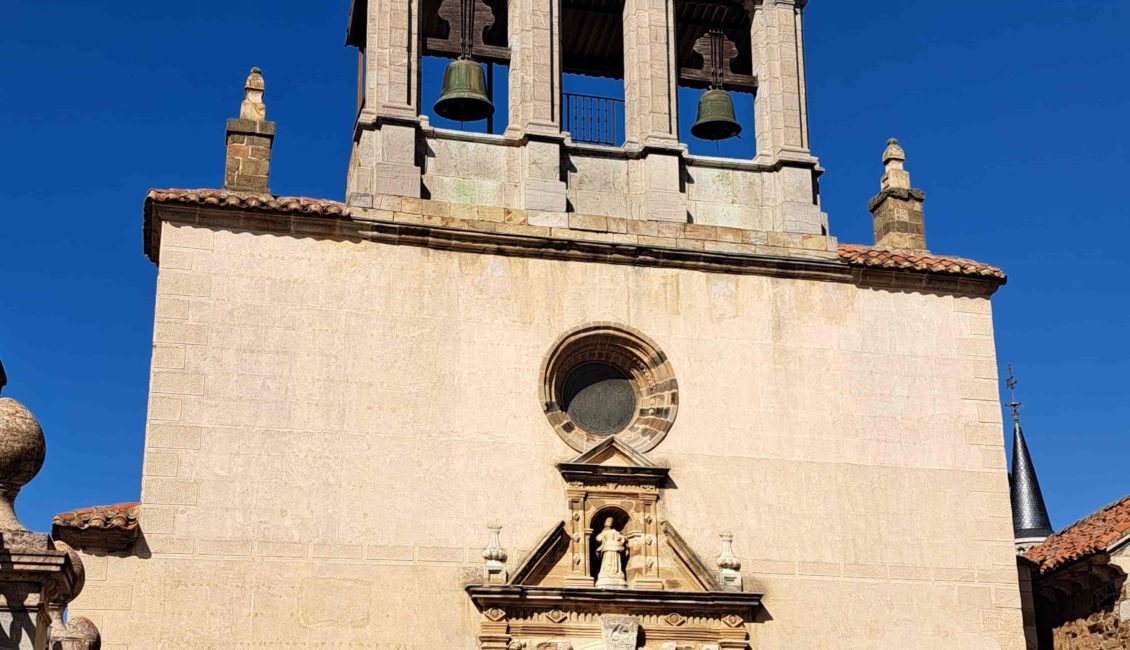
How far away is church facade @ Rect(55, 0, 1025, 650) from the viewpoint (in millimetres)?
13203

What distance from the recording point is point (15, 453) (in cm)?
788

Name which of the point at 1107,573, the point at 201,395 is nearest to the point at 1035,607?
the point at 1107,573

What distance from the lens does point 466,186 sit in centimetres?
1496

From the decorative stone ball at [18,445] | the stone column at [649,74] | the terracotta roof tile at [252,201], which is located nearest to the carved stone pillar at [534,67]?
the stone column at [649,74]

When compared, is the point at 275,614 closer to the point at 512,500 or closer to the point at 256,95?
the point at 512,500

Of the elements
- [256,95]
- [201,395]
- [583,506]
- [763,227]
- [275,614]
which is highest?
[256,95]

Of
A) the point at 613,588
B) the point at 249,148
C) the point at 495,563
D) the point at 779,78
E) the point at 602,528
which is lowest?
the point at 613,588

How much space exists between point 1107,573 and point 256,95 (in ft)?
30.6

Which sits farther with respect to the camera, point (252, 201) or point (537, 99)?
point (537, 99)

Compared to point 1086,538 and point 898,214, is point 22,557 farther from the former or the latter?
point 1086,538

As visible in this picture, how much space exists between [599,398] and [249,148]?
156 inches

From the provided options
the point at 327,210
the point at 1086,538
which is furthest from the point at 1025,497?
the point at 327,210

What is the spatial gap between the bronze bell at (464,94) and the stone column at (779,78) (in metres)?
2.80

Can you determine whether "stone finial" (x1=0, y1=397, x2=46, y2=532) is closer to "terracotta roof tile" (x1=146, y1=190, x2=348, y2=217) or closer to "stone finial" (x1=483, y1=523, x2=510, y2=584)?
"stone finial" (x1=483, y1=523, x2=510, y2=584)
